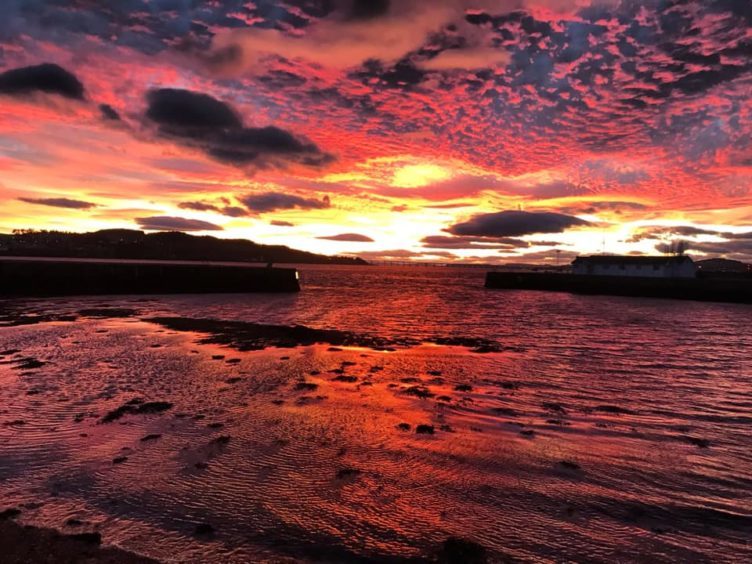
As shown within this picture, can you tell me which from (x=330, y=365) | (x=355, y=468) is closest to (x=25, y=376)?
(x=330, y=365)

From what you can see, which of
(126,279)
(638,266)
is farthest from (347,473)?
(638,266)

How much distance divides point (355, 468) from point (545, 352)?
15235 mm

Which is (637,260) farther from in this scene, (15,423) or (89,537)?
(89,537)

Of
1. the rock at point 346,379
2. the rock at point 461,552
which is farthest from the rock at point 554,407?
the rock at point 461,552

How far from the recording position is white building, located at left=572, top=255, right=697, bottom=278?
3191 inches

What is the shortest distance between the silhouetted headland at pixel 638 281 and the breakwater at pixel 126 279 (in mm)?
51426

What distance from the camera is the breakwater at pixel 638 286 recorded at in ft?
205

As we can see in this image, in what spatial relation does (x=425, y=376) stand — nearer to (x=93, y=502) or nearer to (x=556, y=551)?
(x=556, y=551)

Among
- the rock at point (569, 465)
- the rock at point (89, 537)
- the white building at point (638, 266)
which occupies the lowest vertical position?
the rock at point (569, 465)

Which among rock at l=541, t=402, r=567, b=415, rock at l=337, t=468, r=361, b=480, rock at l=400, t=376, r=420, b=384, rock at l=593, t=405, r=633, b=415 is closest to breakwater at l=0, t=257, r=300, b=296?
rock at l=400, t=376, r=420, b=384

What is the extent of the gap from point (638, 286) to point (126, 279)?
7665 cm

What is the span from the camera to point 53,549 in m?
4.96

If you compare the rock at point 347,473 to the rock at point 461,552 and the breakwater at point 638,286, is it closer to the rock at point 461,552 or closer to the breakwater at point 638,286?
the rock at point 461,552

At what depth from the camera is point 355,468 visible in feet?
24.4
